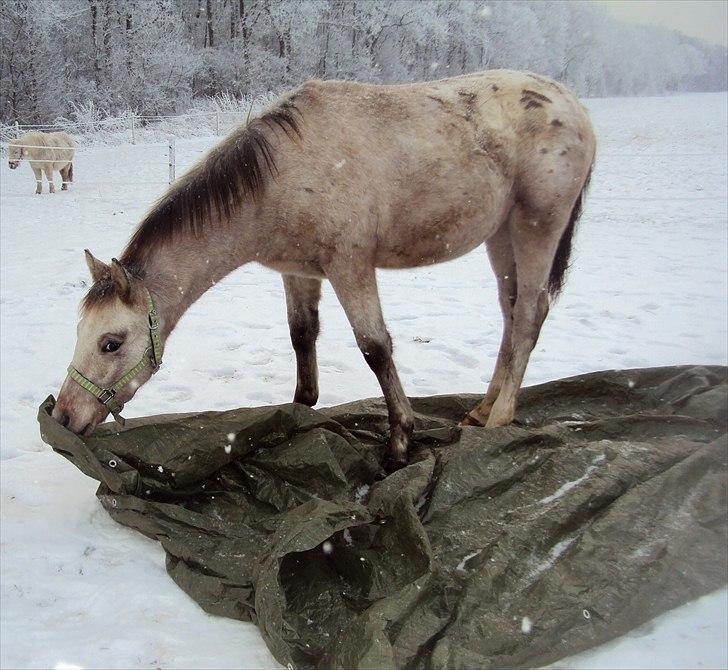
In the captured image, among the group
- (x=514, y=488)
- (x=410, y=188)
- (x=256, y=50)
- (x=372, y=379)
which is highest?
(x=256, y=50)

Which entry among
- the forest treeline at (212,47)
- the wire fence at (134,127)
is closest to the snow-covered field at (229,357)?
the wire fence at (134,127)

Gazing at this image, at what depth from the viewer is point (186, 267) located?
8.27 feet

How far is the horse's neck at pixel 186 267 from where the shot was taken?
8.07 ft

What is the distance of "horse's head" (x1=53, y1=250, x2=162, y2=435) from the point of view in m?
2.29

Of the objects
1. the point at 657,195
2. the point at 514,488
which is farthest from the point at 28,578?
the point at 657,195

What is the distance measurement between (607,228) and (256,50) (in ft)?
45.0

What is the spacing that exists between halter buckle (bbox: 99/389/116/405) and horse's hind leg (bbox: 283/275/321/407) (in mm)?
1120

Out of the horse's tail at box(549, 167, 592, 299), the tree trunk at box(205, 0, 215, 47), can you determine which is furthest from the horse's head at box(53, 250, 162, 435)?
the tree trunk at box(205, 0, 215, 47)

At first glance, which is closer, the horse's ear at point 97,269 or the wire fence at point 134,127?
the horse's ear at point 97,269

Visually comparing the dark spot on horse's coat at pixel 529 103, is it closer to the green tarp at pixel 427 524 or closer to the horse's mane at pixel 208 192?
the horse's mane at pixel 208 192

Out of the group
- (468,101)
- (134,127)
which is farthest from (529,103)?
(134,127)

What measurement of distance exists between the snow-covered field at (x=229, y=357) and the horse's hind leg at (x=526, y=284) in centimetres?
68

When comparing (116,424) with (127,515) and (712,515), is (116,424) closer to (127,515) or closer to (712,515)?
(127,515)

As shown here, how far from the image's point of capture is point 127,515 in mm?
2287
